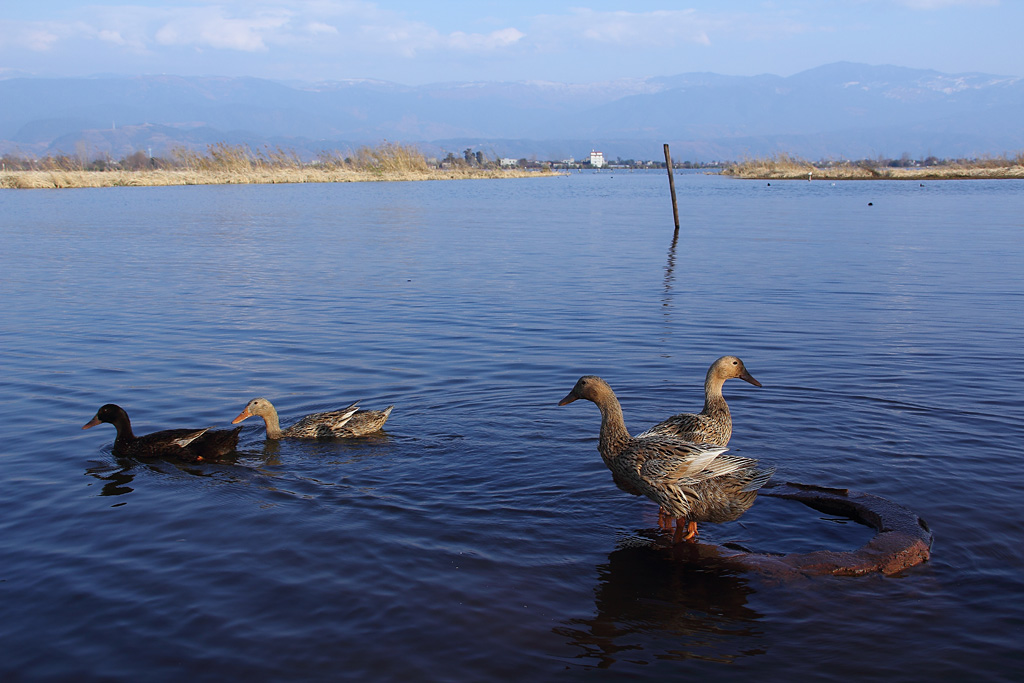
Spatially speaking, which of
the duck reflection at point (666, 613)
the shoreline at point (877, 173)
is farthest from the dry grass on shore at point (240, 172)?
the duck reflection at point (666, 613)

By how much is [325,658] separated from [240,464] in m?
4.27

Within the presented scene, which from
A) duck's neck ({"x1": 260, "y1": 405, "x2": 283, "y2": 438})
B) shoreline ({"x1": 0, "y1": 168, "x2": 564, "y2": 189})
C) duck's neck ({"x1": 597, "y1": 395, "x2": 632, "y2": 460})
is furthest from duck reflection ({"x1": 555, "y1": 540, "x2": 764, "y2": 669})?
shoreline ({"x1": 0, "y1": 168, "x2": 564, "y2": 189})

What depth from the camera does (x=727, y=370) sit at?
840cm

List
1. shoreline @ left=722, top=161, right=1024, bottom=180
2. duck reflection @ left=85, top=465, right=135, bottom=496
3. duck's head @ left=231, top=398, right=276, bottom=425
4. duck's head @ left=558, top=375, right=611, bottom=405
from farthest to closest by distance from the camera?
shoreline @ left=722, top=161, right=1024, bottom=180
duck's head @ left=231, top=398, right=276, bottom=425
duck reflection @ left=85, top=465, right=135, bottom=496
duck's head @ left=558, top=375, right=611, bottom=405

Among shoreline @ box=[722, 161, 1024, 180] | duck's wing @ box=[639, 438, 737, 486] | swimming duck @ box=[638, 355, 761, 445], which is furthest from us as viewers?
shoreline @ box=[722, 161, 1024, 180]

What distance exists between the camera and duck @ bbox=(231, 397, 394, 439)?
9297mm

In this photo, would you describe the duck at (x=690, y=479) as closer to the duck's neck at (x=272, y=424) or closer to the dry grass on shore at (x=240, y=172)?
the duck's neck at (x=272, y=424)

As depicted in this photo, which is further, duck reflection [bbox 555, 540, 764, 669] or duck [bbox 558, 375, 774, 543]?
duck [bbox 558, 375, 774, 543]

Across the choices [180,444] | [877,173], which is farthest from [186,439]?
[877,173]

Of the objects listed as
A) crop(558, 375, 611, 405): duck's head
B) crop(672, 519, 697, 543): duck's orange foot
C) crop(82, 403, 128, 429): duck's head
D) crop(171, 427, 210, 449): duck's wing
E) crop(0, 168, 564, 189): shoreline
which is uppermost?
crop(0, 168, 564, 189): shoreline

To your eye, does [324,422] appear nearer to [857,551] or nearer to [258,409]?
[258,409]

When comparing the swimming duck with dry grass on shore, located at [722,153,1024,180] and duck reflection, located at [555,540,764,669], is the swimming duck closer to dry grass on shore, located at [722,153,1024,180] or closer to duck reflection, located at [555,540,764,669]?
duck reflection, located at [555,540,764,669]

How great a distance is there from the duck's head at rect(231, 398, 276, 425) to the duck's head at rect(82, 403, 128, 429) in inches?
48.0

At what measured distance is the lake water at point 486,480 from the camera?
211 inches
